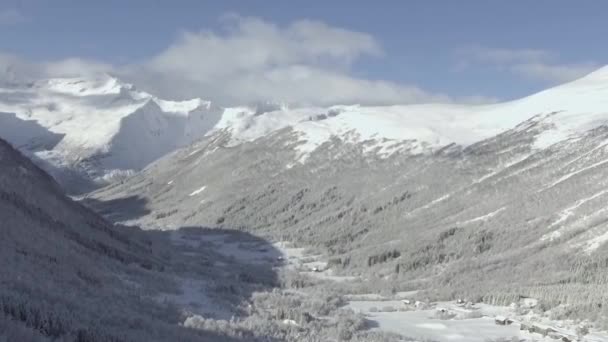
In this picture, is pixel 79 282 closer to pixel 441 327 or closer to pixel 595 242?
pixel 441 327

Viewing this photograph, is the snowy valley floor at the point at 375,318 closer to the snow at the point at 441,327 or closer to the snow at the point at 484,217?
the snow at the point at 441,327

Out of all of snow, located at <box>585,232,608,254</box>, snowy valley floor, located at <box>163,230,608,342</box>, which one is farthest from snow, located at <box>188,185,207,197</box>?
snow, located at <box>585,232,608,254</box>

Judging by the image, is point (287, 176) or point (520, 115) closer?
point (520, 115)

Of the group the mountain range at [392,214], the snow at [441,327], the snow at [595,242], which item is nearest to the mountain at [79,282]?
the mountain range at [392,214]

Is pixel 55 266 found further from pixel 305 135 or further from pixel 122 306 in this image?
pixel 305 135

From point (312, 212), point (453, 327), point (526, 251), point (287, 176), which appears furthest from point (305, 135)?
point (453, 327)

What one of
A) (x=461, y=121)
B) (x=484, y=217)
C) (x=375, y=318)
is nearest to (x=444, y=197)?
(x=484, y=217)

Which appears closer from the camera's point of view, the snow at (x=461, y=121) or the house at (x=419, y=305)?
the house at (x=419, y=305)

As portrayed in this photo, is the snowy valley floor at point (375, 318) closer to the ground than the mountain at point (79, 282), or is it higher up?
closer to the ground

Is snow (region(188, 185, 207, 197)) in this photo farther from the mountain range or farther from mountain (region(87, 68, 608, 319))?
the mountain range
